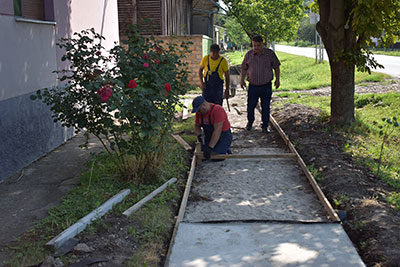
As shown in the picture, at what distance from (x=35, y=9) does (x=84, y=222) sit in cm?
467

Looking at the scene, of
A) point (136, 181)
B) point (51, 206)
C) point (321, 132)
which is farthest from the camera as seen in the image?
point (321, 132)

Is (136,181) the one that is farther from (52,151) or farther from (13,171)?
(52,151)

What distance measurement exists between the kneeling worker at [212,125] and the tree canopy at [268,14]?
16179 mm

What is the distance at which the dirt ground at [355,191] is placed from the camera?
4.22 meters

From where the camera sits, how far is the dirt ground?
13.9ft

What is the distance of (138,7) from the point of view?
19766 millimetres

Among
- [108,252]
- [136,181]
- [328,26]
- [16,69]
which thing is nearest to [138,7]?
[328,26]

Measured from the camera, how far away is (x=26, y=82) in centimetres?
688

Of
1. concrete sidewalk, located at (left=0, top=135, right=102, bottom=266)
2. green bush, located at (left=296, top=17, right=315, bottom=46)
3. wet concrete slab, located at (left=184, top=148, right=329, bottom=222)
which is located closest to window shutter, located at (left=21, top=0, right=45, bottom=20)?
concrete sidewalk, located at (left=0, top=135, right=102, bottom=266)

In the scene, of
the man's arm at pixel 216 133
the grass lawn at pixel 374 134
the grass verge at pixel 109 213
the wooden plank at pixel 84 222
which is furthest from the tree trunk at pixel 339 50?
the wooden plank at pixel 84 222

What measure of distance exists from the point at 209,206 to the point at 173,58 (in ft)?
6.81

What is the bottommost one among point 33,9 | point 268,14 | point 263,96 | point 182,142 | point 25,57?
point 182,142

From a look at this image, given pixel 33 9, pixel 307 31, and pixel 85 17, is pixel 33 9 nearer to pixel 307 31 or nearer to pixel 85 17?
pixel 85 17

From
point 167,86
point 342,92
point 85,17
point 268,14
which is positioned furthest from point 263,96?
point 268,14
